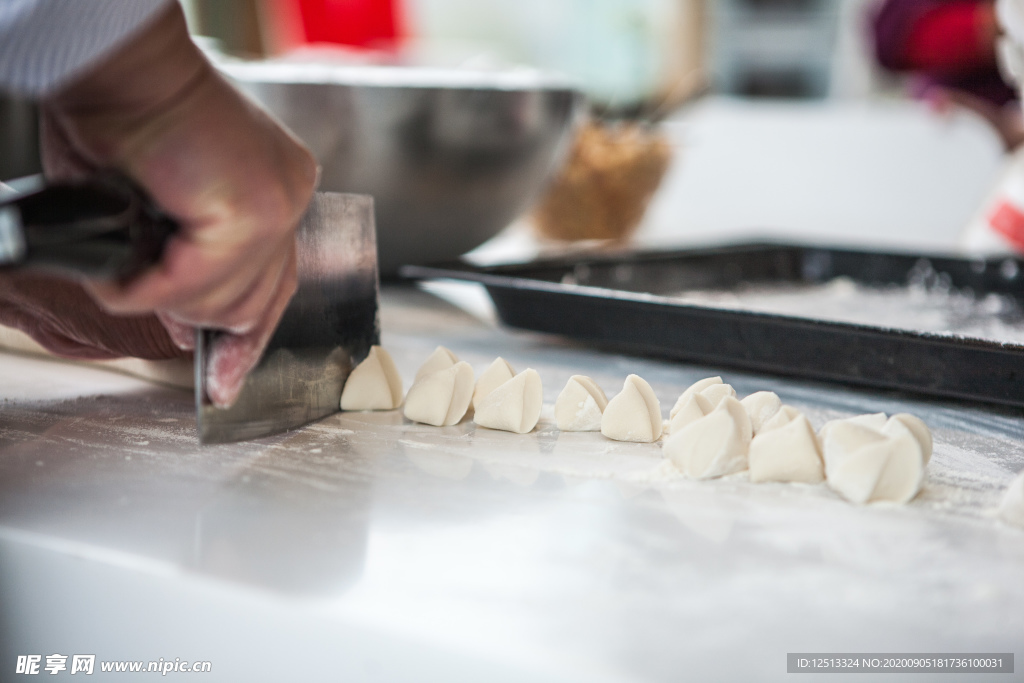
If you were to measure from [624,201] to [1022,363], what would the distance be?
2.66 feet

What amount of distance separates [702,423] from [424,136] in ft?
1.95

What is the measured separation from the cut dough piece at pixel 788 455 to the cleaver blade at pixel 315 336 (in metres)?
0.26

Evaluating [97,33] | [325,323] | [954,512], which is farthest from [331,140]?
[954,512]

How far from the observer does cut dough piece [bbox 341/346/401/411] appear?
1.79 feet

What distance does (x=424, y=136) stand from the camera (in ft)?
3.06

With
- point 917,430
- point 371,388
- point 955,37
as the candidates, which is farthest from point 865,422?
point 955,37

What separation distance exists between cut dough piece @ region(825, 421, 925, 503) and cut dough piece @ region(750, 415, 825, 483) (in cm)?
2

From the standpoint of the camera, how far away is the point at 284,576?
0.33 meters

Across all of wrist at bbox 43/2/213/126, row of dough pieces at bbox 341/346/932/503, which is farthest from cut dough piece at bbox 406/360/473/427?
wrist at bbox 43/2/213/126

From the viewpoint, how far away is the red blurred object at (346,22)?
2641 mm

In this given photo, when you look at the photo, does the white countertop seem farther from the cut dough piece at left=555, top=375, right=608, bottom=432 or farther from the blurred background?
the blurred background

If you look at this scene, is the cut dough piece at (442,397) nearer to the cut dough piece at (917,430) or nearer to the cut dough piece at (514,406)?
the cut dough piece at (514,406)

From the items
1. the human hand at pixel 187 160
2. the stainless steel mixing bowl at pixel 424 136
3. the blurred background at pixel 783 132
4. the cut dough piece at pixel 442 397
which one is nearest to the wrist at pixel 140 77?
the human hand at pixel 187 160

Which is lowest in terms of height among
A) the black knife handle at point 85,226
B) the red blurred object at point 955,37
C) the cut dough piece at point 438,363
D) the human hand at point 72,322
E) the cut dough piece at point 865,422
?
the cut dough piece at point 865,422
